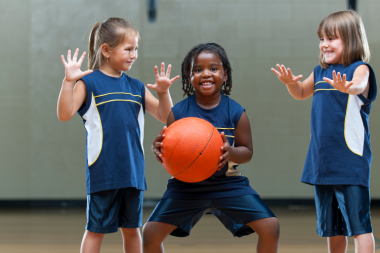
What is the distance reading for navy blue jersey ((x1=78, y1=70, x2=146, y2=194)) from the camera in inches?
78.1

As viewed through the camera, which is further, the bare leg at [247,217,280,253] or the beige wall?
the beige wall

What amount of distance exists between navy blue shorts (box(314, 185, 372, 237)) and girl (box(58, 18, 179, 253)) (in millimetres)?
1000

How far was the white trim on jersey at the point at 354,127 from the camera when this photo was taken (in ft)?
6.78

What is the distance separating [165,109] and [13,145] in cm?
395

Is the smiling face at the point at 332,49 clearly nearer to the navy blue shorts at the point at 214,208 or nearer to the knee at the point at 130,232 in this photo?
the navy blue shorts at the point at 214,208

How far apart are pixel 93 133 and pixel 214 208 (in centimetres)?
74

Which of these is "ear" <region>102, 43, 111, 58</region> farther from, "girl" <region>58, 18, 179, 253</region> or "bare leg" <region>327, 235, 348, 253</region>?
"bare leg" <region>327, 235, 348, 253</region>

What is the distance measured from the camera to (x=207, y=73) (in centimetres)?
198

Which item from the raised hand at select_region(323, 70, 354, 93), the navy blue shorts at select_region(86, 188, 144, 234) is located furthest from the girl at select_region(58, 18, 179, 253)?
the raised hand at select_region(323, 70, 354, 93)

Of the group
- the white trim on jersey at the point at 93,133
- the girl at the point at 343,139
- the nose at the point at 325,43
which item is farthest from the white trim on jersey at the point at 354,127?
the white trim on jersey at the point at 93,133

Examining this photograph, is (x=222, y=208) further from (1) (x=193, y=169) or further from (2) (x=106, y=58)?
(2) (x=106, y=58)

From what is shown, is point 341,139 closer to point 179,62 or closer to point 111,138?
point 111,138

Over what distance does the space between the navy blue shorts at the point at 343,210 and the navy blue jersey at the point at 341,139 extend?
0.20ft

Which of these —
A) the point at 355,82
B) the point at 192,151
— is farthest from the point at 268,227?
the point at 355,82
